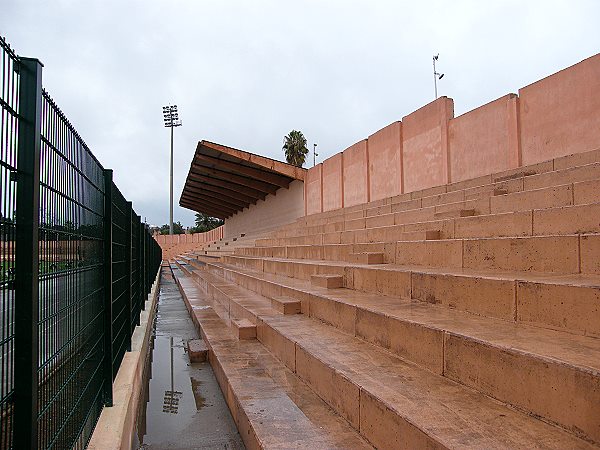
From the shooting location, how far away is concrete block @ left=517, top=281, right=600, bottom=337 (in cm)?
A: 273

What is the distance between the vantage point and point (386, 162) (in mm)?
14312

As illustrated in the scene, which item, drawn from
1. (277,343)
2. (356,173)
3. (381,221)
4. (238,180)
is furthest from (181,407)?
(238,180)

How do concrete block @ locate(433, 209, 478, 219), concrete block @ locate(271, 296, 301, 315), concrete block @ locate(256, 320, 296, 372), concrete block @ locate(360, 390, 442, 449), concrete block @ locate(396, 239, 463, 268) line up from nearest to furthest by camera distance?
concrete block @ locate(360, 390, 442, 449)
concrete block @ locate(256, 320, 296, 372)
concrete block @ locate(396, 239, 463, 268)
concrete block @ locate(271, 296, 301, 315)
concrete block @ locate(433, 209, 478, 219)

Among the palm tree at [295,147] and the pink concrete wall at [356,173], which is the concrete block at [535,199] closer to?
the pink concrete wall at [356,173]

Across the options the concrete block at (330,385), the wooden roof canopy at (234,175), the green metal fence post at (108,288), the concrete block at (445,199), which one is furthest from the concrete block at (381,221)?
the wooden roof canopy at (234,175)

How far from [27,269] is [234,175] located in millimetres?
24459

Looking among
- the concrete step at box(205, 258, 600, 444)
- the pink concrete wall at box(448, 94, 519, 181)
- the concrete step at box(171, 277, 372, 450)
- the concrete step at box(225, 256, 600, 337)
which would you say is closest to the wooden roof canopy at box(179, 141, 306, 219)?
the pink concrete wall at box(448, 94, 519, 181)

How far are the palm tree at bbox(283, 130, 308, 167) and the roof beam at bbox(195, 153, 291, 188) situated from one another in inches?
1486

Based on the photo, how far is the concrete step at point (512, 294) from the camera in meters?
2.80

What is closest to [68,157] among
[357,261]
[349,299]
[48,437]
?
[48,437]

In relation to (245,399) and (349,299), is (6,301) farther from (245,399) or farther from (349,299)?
(349,299)

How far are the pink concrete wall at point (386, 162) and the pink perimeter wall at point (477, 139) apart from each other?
29 millimetres

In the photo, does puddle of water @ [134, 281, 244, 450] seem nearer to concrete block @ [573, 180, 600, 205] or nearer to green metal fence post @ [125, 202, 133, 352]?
green metal fence post @ [125, 202, 133, 352]

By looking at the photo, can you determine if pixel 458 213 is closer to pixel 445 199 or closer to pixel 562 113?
pixel 445 199
